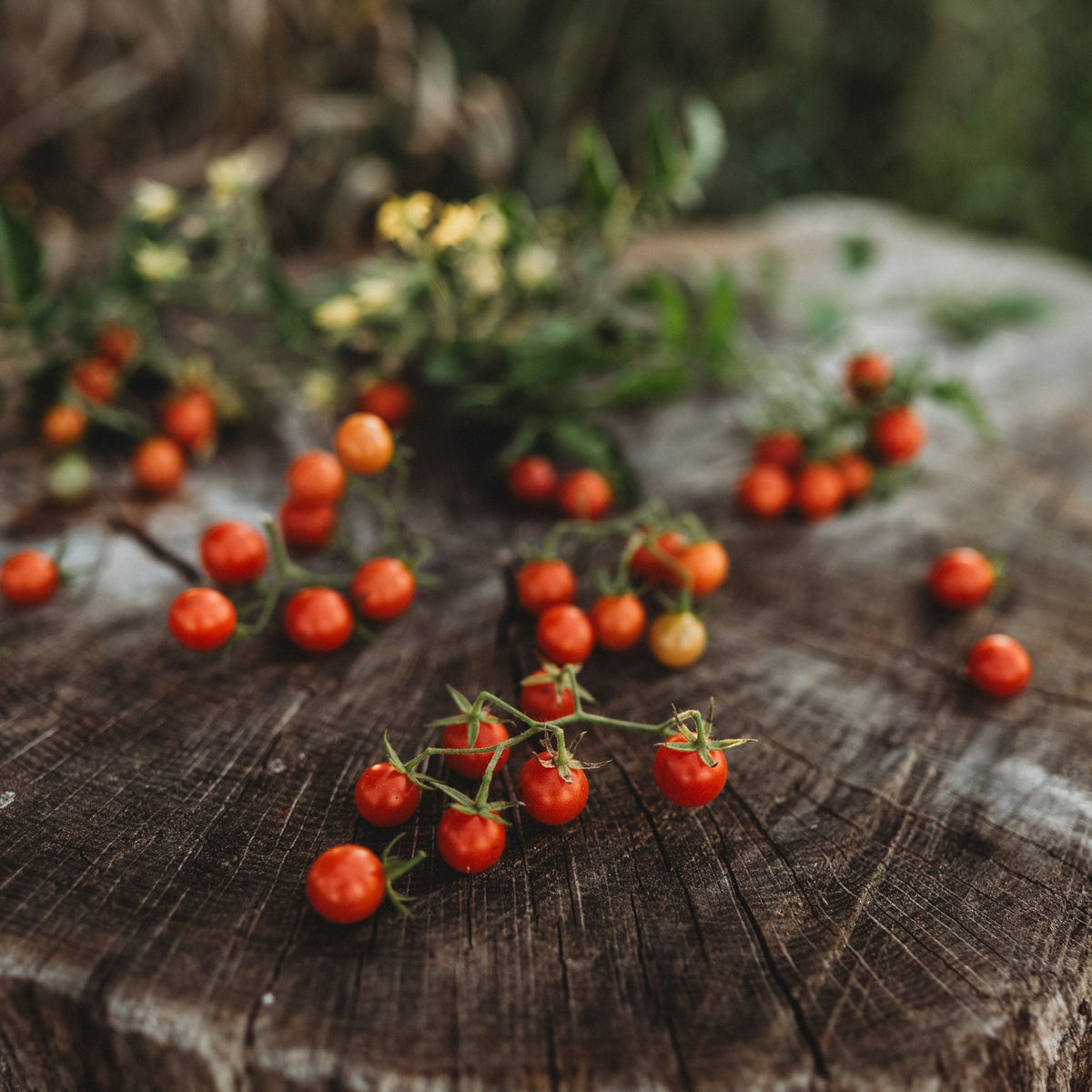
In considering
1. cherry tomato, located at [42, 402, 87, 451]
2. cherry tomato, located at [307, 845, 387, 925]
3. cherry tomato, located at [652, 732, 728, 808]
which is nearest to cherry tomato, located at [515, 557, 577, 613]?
cherry tomato, located at [652, 732, 728, 808]

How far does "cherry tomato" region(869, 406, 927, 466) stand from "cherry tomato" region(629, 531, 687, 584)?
1.79 ft

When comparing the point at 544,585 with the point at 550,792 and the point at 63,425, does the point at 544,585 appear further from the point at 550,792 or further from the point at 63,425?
the point at 63,425

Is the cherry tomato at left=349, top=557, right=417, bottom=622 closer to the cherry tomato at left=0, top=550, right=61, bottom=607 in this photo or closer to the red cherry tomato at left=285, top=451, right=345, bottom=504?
the red cherry tomato at left=285, top=451, right=345, bottom=504

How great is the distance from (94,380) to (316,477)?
658 mm

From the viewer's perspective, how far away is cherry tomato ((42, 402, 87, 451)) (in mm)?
1597

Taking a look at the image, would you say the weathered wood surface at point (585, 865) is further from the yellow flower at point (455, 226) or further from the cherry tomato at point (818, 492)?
the yellow flower at point (455, 226)

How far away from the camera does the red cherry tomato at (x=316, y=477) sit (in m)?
1.33

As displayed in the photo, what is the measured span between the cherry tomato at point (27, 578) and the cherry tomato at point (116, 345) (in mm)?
620

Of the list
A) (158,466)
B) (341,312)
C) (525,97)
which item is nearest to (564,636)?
(341,312)

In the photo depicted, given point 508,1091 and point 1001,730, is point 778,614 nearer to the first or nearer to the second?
point 1001,730

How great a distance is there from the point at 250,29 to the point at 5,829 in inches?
86.6

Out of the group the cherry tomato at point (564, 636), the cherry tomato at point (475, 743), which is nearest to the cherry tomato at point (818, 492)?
the cherry tomato at point (564, 636)

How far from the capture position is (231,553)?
1.28 metres

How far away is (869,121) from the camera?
4.08 m
